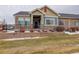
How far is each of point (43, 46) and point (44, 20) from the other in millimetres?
368

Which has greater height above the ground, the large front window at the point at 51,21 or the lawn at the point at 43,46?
the large front window at the point at 51,21

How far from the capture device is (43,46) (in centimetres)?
253

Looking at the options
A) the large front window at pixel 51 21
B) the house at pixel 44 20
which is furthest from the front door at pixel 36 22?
the large front window at pixel 51 21

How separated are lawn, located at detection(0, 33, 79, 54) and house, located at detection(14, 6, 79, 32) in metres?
0.16

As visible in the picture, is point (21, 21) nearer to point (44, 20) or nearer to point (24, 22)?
point (24, 22)

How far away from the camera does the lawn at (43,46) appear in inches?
98.6

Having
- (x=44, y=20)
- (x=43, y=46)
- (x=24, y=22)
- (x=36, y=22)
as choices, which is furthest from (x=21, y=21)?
(x=43, y=46)

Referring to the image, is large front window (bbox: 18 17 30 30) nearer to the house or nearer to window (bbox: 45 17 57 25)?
the house

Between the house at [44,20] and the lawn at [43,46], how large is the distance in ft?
0.52

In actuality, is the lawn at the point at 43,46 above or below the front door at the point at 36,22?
below

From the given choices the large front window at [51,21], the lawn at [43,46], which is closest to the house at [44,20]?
the large front window at [51,21]

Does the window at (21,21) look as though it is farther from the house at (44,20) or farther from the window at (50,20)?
the window at (50,20)

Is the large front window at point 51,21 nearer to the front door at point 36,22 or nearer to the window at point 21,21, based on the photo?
the front door at point 36,22
